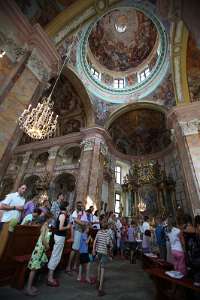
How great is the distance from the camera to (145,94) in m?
13.8

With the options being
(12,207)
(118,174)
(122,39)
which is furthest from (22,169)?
(122,39)

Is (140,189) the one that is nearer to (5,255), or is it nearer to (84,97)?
(84,97)

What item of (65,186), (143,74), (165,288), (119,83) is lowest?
(165,288)

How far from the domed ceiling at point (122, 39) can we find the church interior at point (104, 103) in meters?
0.08

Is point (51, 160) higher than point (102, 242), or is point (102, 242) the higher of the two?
point (51, 160)

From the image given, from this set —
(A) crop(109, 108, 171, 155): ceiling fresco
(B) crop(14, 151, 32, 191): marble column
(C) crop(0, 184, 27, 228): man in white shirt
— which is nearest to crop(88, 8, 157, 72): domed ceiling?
(A) crop(109, 108, 171, 155): ceiling fresco

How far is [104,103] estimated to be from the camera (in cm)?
1423

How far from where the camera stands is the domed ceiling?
13.6 meters

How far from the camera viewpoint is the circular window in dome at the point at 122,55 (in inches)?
513

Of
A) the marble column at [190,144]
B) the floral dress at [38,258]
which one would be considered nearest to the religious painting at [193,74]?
the marble column at [190,144]

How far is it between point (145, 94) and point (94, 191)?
9199mm

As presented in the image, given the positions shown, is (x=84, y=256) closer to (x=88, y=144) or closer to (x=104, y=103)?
(x=88, y=144)

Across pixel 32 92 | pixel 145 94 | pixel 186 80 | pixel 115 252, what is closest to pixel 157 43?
pixel 145 94

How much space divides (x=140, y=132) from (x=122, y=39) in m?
8.91
